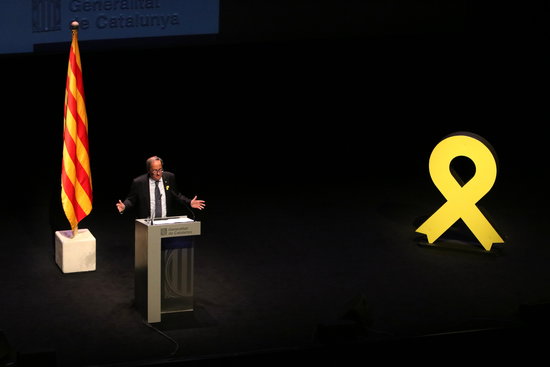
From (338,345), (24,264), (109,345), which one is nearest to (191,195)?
A: (24,264)

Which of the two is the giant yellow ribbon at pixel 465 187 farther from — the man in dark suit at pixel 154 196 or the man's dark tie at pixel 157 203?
the man's dark tie at pixel 157 203

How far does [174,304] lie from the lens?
793 cm

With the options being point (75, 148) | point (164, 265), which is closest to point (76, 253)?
point (75, 148)

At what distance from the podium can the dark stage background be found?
0.16 m

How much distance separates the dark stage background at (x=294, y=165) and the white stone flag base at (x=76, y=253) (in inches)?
4.2

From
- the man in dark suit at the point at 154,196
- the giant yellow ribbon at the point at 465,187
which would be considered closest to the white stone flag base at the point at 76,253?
the man in dark suit at the point at 154,196

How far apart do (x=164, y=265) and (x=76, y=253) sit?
1.65 m

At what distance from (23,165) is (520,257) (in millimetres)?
7341

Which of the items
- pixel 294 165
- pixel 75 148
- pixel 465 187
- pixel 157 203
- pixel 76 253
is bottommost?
pixel 76 253

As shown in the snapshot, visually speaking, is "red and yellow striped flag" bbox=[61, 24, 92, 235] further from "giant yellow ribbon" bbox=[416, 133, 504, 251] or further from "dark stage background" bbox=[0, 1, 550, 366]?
"giant yellow ribbon" bbox=[416, 133, 504, 251]

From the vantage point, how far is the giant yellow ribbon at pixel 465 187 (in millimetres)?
9875

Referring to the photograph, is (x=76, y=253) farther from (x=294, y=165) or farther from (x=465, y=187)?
(x=294, y=165)

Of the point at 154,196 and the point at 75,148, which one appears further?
the point at 75,148

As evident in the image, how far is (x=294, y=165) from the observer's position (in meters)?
14.2
